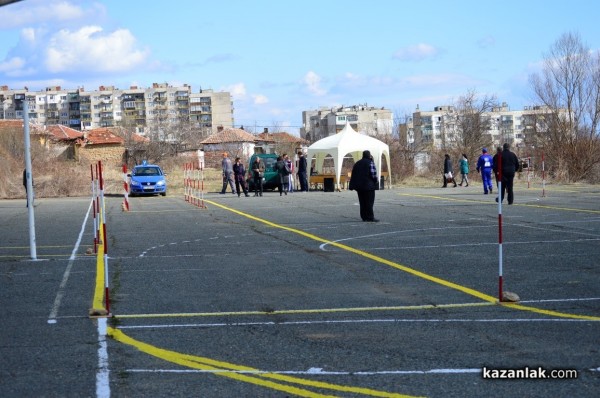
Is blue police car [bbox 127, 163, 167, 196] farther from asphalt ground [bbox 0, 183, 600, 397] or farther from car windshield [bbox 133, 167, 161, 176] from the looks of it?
asphalt ground [bbox 0, 183, 600, 397]

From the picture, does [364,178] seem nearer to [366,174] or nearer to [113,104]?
[366,174]

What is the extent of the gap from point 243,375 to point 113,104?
7465 inches

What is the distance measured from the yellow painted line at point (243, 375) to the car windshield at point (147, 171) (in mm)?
38532

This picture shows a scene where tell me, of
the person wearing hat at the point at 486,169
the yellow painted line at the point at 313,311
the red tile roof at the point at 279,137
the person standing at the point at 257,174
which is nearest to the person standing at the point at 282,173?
the person standing at the point at 257,174

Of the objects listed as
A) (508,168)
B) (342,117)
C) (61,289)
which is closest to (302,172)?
(508,168)

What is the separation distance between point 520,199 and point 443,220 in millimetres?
9407

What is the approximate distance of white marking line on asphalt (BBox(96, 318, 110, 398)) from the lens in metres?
6.65

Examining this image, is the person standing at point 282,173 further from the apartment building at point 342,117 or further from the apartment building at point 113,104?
the apartment building at point 113,104

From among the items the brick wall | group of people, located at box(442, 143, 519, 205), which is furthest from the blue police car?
the brick wall

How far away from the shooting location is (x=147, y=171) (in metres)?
46.9

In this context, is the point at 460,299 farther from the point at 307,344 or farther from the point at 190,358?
the point at 190,358

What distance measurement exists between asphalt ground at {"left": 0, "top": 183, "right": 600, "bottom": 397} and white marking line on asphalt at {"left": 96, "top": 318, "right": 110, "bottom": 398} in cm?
3

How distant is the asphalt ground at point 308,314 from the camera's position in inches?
275

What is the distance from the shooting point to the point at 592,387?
21.4 feet
